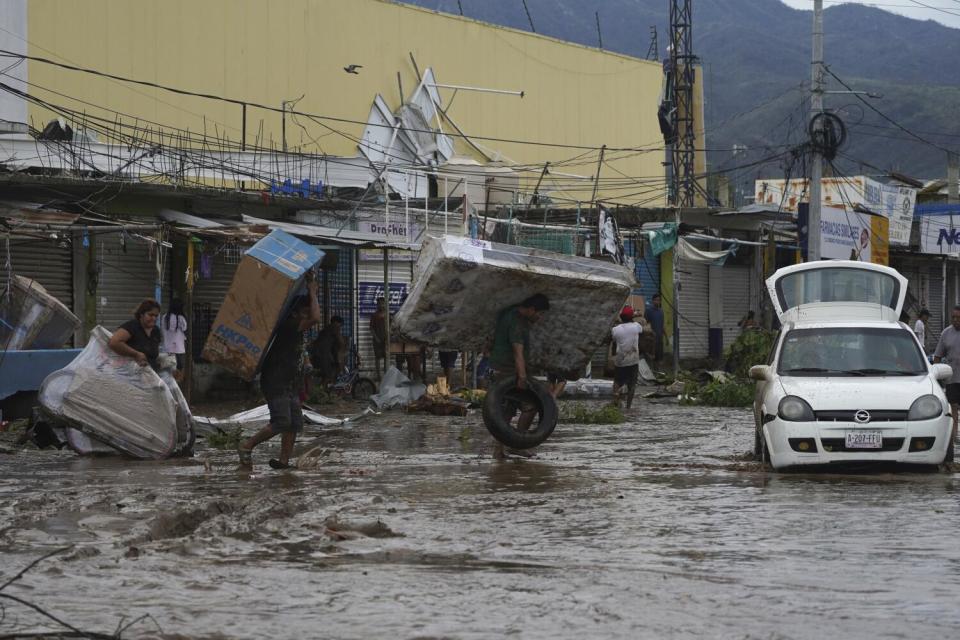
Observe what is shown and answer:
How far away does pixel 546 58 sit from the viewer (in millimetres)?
44188

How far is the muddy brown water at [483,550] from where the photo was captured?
5.96 meters

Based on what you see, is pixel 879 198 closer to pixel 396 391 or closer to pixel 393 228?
pixel 393 228

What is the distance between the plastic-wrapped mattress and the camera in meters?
13.5

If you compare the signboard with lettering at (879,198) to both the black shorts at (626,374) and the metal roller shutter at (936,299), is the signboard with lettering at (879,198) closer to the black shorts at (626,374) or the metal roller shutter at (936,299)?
the metal roller shutter at (936,299)

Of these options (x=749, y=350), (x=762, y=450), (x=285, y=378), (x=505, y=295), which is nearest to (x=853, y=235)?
(x=749, y=350)

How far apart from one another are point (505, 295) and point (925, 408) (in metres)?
4.49

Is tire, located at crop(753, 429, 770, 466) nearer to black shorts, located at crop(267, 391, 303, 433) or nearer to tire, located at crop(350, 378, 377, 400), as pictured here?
black shorts, located at crop(267, 391, 303, 433)

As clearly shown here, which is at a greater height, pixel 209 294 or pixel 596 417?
pixel 209 294

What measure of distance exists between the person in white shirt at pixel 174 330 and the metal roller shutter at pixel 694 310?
1773 cm

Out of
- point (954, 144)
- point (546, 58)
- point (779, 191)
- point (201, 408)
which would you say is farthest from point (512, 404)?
point (954, 144)

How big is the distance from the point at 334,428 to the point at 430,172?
55.4ft

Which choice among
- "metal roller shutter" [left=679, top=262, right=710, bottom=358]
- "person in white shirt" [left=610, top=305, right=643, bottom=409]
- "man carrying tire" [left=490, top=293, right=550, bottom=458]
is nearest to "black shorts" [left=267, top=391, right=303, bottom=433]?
"man carrying tire" [left=490, top=293, right=550, bottom=458]

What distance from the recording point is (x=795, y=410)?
11367mm

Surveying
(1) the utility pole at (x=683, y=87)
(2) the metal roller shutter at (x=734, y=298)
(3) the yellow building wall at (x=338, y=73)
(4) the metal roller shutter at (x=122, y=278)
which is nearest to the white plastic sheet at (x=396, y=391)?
(4) the metal roller shutter at (x=122, y=278)
